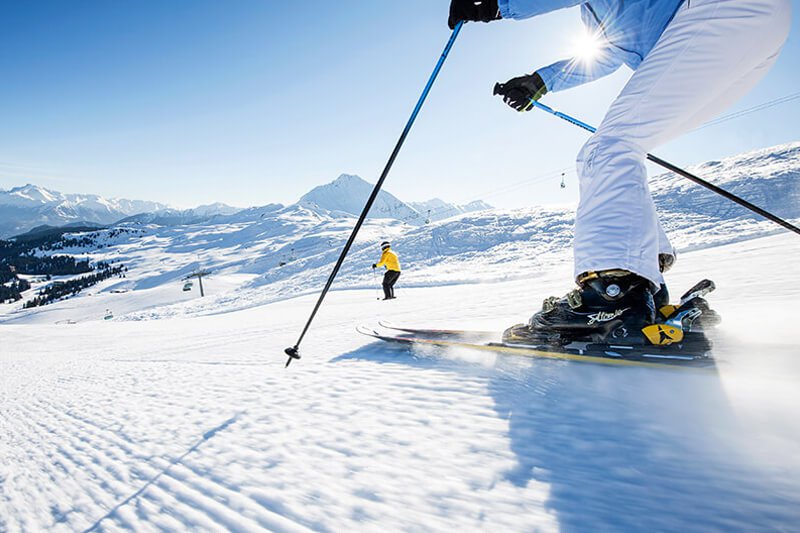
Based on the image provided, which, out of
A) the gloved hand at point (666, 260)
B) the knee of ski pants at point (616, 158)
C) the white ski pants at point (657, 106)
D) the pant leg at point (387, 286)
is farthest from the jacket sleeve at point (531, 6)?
the pant leg at point (387, 286)

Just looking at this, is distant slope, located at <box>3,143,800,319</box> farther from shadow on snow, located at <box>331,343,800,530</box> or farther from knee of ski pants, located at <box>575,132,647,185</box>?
shadow on snow, located at <box>331,343,800,530</box>

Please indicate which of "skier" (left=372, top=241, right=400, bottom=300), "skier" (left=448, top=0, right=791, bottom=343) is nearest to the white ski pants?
"skier" (left=448, top=0, right=791, bottom=343)

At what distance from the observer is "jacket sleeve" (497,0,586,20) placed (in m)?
1.60

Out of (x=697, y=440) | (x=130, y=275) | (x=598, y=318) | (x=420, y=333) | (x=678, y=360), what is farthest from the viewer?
(x=130, y=275)

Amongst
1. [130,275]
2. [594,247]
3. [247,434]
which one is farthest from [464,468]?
[130,275]

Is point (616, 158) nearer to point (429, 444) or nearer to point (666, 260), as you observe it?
point (666, 260)

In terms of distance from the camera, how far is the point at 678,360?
149 centimetres

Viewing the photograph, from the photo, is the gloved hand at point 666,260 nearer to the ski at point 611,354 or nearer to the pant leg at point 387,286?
the ski at point 611,354

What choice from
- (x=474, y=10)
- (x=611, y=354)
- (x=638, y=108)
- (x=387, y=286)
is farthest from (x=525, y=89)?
(x=387, y=286)

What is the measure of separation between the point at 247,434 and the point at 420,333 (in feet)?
4.97

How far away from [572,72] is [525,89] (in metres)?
0.29

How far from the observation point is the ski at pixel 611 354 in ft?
4.86

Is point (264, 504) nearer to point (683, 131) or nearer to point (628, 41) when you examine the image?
point (683, 131)

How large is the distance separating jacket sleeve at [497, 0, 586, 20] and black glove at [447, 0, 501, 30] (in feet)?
0.49
